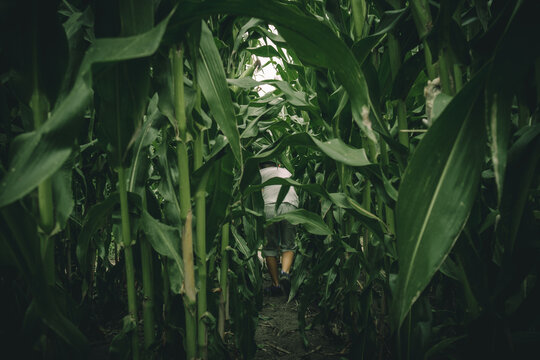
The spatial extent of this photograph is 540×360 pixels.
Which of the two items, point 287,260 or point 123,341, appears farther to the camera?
point 287,260

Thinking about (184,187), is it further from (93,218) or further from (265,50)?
(265,50)

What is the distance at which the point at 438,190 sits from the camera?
44cm

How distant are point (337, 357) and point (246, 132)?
1.09 meters

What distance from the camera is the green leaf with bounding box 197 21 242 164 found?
63 centimetres

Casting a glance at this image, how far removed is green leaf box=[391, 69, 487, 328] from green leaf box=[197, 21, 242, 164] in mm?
352

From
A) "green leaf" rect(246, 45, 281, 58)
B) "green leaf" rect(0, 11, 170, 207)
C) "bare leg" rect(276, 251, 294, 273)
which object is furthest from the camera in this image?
"bare leg" rect(276, 251, 294, 273)

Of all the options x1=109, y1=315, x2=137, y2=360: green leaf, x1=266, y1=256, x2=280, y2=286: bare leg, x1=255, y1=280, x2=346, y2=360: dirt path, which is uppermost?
x1=109, y1=315, x2=137, y2=360: green leaf

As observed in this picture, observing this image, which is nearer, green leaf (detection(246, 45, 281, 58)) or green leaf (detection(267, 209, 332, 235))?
green leaf (detection(267, 209, 332, 235))

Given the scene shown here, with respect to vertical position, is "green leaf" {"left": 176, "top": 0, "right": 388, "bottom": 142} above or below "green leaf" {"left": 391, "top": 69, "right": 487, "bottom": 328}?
above

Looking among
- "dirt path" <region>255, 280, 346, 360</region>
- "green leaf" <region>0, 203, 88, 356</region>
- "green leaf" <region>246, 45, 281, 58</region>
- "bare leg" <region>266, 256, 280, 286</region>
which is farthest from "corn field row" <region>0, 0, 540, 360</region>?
"bare leg" <region>266, 256, 280, 286</region>

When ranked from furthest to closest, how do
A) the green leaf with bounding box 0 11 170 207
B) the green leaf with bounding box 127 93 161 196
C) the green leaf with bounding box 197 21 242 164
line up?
the green leaf with bounding box 127 93 161 196 < the green leaf with bounding box 197 21 242 164 < the green leaf with bounding box 0 11 170 207

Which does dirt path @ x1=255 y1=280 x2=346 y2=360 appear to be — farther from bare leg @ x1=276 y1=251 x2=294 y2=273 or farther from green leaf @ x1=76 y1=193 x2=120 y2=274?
green leaf @ x1=76 y1=193 x2=120 y2=274

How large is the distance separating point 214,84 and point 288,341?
1.35 meters

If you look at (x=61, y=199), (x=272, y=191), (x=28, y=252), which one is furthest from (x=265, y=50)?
(x=272, y=191)
